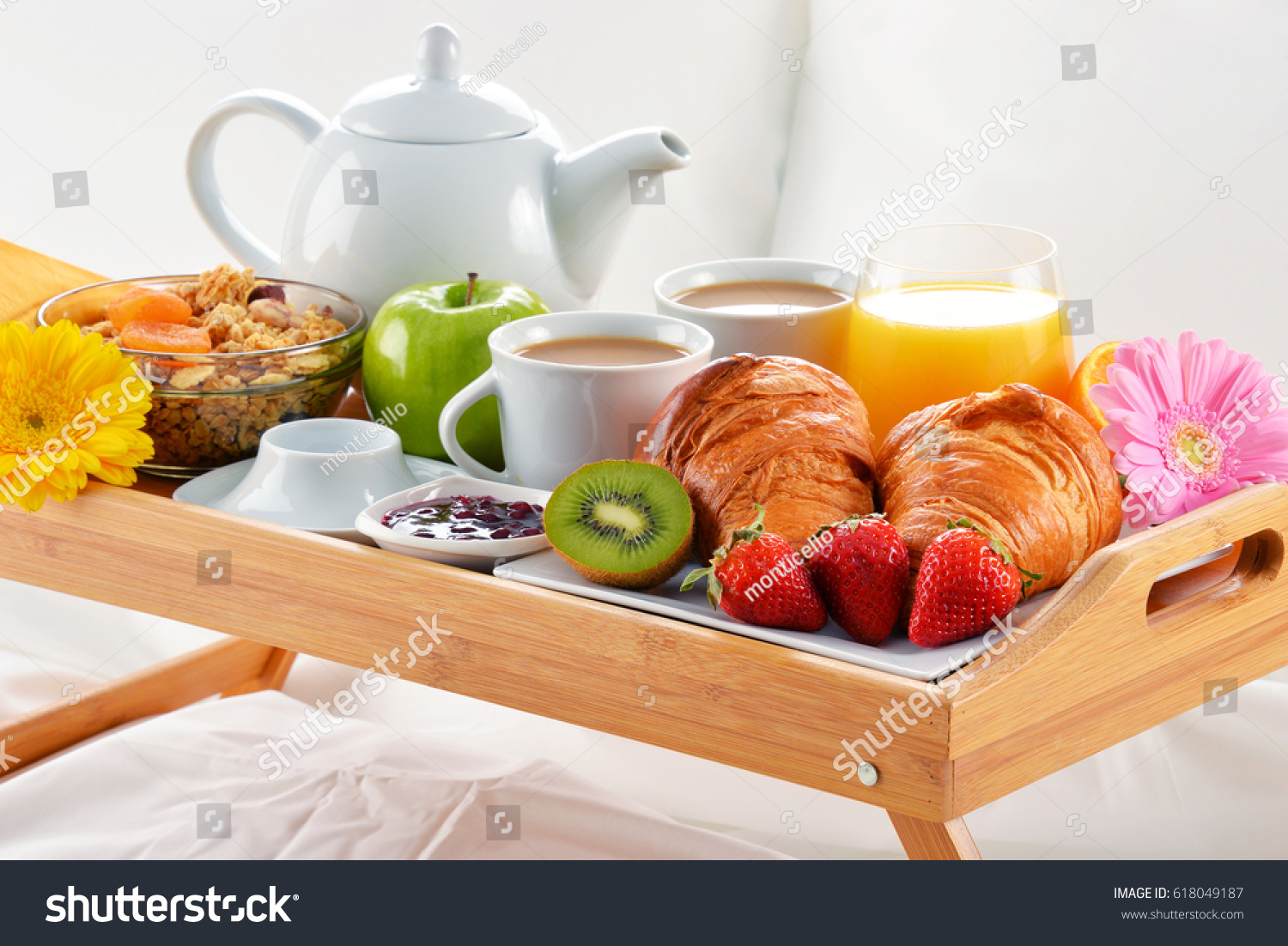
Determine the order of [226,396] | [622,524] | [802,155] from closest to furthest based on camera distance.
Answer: [622,524]
[226,396]
[802,155]

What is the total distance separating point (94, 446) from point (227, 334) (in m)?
0.17

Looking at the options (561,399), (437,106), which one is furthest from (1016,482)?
(437,106)

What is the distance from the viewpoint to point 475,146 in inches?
44.4

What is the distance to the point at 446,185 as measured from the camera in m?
1.11

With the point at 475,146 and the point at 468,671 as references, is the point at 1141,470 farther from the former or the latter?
the point at 475,146

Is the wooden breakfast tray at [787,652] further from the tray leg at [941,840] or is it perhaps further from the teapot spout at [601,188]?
the teapot spout at [601,188]

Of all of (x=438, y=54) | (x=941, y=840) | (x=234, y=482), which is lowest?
(x=941, y=840)

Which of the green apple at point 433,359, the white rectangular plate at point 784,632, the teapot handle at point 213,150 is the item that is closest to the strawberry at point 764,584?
the white rectangular plate at point 784,632

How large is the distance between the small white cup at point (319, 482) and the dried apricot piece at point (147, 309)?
183mm

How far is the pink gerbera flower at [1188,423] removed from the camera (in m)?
0.80

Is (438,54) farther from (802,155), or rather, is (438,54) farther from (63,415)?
(802,155)

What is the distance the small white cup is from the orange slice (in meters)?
0.51

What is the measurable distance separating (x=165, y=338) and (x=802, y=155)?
104 cm

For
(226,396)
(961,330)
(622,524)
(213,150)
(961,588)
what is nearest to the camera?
(961,588)
